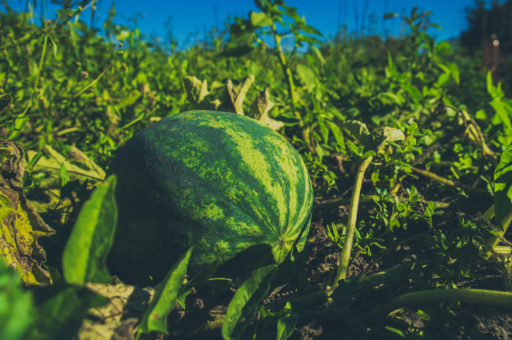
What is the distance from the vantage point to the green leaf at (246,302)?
1.04 meters

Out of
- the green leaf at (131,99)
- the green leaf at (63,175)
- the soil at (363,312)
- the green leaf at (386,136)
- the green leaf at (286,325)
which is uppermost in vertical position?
the green leaf at (131,99)

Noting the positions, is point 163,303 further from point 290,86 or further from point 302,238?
point 290,86

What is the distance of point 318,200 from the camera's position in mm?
2113

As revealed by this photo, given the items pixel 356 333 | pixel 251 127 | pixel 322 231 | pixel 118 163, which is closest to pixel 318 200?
pixel 322 231

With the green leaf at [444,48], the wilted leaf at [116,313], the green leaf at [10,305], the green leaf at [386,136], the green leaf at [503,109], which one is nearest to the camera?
the green leaf at [10,305]

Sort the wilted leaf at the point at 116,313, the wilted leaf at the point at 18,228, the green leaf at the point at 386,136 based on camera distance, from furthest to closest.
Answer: the green leaf at the point at 386,136 < the wilted leaf at the point at 18,228 < the wilted leaf at the point at 116,313

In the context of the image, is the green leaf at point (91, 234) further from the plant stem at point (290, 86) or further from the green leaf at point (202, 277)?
the plant stem at point (290, 86)

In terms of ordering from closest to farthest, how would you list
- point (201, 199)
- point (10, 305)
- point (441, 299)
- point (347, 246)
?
point (10, 305) < point (441, 299) < point (201, 199) < point (347, 246)

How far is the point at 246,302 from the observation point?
108 centimetres

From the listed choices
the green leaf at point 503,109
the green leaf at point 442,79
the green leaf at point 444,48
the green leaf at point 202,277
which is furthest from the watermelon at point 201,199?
the green leaf at point 444,48

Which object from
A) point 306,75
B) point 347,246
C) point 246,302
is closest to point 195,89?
point 306,75

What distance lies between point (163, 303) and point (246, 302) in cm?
27

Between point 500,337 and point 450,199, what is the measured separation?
0.95 m

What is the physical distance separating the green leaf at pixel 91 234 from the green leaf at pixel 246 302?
0.45 m
